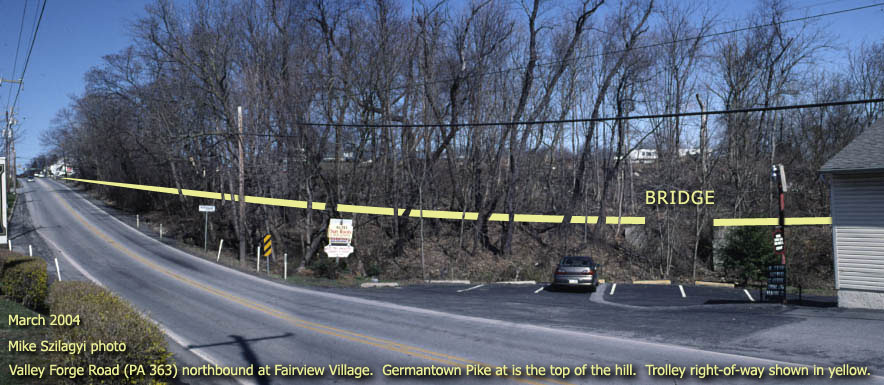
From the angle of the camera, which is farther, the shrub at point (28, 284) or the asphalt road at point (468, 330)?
the shrub at point (28, 284)

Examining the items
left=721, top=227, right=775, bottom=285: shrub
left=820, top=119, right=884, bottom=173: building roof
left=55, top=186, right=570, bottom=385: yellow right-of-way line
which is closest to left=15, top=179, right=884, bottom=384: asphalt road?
left=55, top=186, right=570, bottom=385: yellow right-of-way line

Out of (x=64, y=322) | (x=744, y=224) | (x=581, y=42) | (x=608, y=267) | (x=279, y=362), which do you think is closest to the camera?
(x=64, y=322)

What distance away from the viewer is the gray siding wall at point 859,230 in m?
17.4

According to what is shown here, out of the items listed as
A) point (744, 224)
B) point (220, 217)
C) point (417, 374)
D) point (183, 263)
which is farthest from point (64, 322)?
point (220, 217)

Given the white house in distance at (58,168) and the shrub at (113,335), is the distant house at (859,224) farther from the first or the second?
the white house in distance at (58,168)

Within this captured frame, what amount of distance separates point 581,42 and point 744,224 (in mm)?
18402

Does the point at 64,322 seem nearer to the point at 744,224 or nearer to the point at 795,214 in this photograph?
the point at 744,224

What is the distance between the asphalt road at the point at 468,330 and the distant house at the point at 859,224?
1.49m

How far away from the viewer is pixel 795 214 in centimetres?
3616

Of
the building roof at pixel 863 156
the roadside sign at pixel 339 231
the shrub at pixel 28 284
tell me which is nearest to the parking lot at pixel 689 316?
the roadside sign at pixel 339 231

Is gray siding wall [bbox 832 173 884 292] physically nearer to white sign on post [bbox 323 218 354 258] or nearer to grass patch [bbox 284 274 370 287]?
white sign on post [bbox 323 218 354 258]

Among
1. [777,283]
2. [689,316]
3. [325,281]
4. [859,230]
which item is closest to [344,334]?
[689,316]
